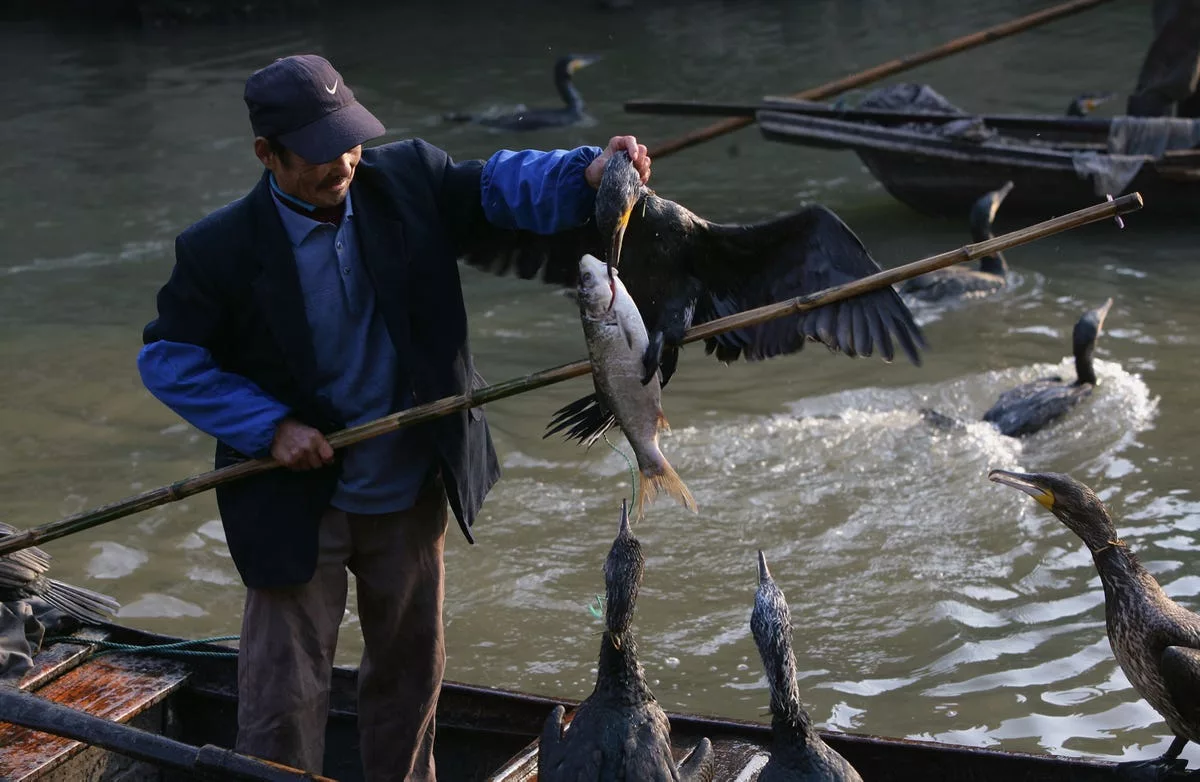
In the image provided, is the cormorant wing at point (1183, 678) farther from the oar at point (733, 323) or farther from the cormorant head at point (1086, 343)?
the cormorant head at point (1086, 343)

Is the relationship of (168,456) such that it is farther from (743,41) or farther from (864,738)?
(743,41)

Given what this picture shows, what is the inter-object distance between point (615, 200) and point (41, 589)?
100 inches

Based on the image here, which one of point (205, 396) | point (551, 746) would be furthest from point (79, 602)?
point (551, 746)

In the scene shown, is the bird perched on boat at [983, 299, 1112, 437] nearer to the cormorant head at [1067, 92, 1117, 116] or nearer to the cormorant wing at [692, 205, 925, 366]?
the cormorant wing at [692, 205, 925, 366]

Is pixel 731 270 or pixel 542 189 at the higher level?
pixel 542 189

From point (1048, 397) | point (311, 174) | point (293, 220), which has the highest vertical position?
point (311, 174)

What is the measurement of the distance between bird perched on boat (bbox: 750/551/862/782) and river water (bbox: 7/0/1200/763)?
Answer: 213 cm

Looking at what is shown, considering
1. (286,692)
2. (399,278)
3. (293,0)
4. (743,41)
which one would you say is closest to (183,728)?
(286,692)

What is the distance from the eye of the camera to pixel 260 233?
130 inches

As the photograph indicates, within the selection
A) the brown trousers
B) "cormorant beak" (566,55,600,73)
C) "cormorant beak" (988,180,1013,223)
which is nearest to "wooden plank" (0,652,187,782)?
the brown trousers

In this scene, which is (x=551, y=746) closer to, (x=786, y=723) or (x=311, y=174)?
(x=786, y=723)

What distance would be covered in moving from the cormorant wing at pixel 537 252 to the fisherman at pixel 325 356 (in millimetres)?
134

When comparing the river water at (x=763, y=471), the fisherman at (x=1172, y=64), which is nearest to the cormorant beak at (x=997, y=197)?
the river water at (x=763, y=471)

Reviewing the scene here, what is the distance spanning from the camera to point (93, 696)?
4246 mm
